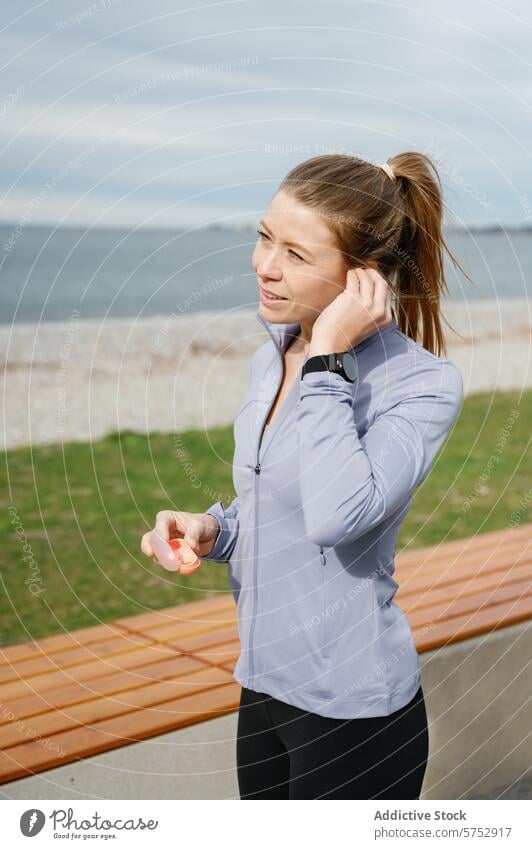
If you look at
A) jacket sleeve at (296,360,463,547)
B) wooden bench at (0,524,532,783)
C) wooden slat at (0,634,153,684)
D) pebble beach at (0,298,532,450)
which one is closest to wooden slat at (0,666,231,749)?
wooden bench at (0,524,532,783)

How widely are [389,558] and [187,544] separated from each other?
1.24 ft

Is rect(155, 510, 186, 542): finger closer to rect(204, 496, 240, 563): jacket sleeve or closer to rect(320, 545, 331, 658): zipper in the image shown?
rect(204, 496, 240, 563): jacket sleeve

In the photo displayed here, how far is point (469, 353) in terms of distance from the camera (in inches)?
574

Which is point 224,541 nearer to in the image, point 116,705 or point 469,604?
point 116,705

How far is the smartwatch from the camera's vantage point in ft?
5.58

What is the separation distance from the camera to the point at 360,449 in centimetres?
163

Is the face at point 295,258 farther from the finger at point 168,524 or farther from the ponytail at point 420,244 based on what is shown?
the finger at point 168,524

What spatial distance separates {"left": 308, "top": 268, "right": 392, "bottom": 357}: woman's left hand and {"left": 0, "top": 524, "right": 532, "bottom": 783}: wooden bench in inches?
45.2

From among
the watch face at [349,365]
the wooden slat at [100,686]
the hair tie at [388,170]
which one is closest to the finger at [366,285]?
the watch face at [349,365]

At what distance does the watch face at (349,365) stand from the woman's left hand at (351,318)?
3cm

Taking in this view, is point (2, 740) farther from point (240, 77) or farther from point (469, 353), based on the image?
point (469, 353)

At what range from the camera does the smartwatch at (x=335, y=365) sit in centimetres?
170
